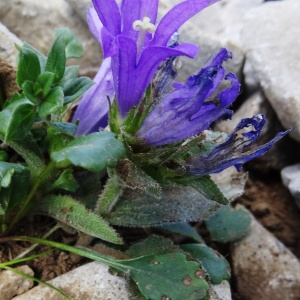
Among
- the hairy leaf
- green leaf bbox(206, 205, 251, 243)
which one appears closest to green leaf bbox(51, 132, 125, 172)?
the hairy leaf

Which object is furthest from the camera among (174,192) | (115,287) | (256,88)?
(256,88)

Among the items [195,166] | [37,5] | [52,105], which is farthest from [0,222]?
[37,5]

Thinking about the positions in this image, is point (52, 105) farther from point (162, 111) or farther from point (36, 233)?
point (36, 233)

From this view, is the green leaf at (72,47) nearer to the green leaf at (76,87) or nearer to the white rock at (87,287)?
the green leaf at (76,87)

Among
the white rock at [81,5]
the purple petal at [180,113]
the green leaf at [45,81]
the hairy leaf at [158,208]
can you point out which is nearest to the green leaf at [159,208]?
the hairy leaf at [158,208]

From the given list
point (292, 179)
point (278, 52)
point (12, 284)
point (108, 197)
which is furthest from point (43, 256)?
point (278, 52)
